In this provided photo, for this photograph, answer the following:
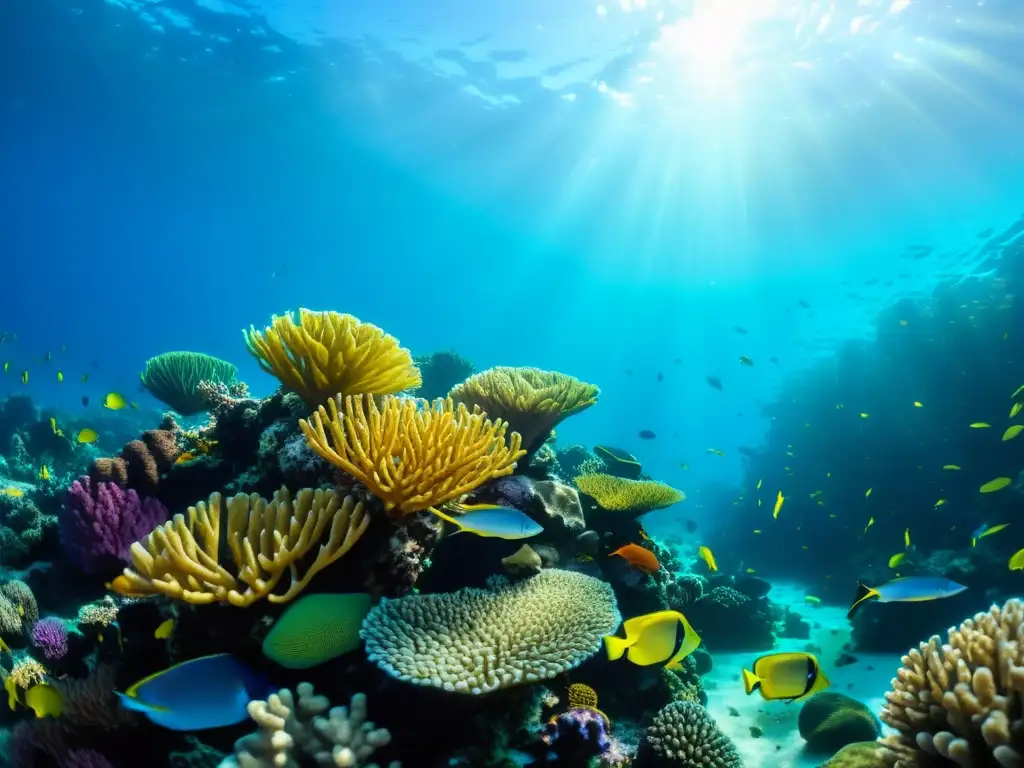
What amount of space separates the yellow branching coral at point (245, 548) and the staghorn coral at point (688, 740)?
8.48 ft

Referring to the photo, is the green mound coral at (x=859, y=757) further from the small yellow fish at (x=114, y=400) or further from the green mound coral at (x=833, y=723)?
the small yellow fish at (x=114, y=400)

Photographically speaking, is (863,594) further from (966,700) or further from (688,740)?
(966,700)

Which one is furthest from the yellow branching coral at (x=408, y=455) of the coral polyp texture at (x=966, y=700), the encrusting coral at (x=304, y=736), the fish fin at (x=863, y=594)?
the fish fin at (x=863, y=594)

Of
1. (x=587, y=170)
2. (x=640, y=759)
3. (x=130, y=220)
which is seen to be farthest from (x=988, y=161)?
(x=130, y=220)

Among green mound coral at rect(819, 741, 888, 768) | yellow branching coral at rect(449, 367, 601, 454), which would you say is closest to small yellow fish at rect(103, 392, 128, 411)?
yellow branching coral at rect(449, 367, 601, 454)

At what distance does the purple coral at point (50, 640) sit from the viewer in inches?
172

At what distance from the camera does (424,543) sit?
3.66m

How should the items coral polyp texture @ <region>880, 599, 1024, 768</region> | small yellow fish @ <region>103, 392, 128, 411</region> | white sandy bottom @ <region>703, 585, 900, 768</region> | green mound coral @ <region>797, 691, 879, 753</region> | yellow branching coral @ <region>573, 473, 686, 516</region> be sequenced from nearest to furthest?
coral polyp texture @ <region>880, 599, 1024, 768</region>, yellow branching coral @ <region>573, 473, 686, 516</region>, green mound coral @ <region>797, 691, 879, 753</region>, white sandy bottom @ <region>703, 585, 900, 768</region>, small yellow fish @ <region>103, 392, 128, 411</region>

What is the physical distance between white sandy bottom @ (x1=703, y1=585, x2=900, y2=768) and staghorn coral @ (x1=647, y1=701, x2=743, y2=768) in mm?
1172

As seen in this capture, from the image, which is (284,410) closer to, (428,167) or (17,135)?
(428,167)

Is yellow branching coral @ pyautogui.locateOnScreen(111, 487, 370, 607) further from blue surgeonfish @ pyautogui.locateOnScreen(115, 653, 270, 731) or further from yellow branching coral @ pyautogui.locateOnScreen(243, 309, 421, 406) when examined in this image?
yellow branching coral @ pyautogui.locateOnScreen(243, 309, 421, 406)

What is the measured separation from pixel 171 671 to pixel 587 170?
4551cm

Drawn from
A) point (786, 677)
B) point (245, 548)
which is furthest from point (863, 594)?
point (245, 548)

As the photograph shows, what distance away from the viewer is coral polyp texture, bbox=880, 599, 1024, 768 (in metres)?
2.07
